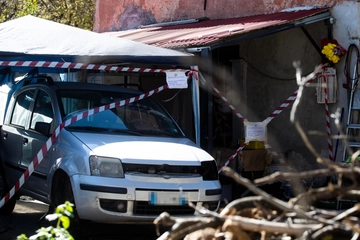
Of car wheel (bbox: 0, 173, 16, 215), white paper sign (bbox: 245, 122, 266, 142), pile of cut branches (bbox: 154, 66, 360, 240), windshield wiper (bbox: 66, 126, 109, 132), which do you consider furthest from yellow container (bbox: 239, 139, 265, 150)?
pile of cut branches (bbox: 154, 66, 360, 240)

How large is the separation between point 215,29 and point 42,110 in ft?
12.0

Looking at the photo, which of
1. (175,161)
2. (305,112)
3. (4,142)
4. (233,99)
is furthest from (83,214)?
(233,99)

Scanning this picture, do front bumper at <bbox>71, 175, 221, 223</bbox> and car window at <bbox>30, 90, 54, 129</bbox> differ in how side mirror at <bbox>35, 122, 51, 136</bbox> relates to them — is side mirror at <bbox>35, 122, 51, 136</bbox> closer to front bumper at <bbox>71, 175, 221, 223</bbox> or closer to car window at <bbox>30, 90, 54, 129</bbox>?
car window at <bbox>30, 90, 54, 129</bbox>

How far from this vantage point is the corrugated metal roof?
32.0 ft

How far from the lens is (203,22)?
13.0m

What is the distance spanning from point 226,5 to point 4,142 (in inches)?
220

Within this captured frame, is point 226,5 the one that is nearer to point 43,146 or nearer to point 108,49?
point 108,49

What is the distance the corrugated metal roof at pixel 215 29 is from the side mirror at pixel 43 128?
103 inches

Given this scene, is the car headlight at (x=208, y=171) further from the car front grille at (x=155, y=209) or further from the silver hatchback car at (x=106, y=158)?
the car front grille at (x=155, y=209)

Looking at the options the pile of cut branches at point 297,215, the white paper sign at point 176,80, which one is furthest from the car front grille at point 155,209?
the pile of cut branches at point 297,215

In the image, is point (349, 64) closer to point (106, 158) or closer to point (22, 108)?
point (106, 158)

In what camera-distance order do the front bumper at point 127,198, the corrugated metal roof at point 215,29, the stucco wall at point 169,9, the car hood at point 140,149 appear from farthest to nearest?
the stucco wall at point 169,9
the corrugated metal roof at point 215,29
the car hood at point 140,149
the front bumper at point 127,198

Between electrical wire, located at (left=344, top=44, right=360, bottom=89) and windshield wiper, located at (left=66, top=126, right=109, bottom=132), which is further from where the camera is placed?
electrical wire, located at (left=344, top=44, right=360, bottom=89)

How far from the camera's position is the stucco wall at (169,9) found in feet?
38.9
